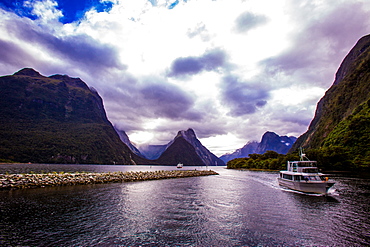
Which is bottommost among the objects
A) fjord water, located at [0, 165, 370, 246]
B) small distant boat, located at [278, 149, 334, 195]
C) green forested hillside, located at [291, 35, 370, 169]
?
fjord water, located at [0, 165, 370, 246]

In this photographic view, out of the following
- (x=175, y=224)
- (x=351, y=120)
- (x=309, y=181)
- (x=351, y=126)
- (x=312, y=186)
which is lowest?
(x=175, y=224)

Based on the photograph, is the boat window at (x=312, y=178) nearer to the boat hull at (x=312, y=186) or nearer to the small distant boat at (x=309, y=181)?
the small distant boat at (x=309, y=181)

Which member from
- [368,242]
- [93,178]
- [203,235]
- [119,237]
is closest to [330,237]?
[368,242]

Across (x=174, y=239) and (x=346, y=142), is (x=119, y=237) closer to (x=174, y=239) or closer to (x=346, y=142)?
(x=174, y=239)

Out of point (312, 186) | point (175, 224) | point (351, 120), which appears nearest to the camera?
point (175, 224)

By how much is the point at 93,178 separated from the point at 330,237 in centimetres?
5743

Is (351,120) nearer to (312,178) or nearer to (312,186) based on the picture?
(312,178)

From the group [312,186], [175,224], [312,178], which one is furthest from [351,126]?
[175,224]

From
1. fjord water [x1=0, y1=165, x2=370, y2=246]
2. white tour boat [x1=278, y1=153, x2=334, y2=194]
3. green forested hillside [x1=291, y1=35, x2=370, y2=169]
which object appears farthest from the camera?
green forested hillside [x1=291, y1=35, x2=370, y2=169]

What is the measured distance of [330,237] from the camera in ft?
59.8

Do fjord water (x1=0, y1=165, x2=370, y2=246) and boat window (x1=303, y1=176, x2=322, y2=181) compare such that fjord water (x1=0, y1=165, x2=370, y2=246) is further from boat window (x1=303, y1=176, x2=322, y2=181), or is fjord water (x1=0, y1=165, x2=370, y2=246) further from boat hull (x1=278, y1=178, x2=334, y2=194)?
boat window (x1=303, y1=176, x2=322, y2=181)

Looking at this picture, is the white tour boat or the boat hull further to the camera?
the white tour boat

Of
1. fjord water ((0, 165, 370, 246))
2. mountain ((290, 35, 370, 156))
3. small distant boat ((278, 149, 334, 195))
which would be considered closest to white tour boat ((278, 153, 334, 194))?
small distant boat ((278, 149, 334, 195))

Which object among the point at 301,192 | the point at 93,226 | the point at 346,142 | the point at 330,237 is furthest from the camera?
the point at 346,142
